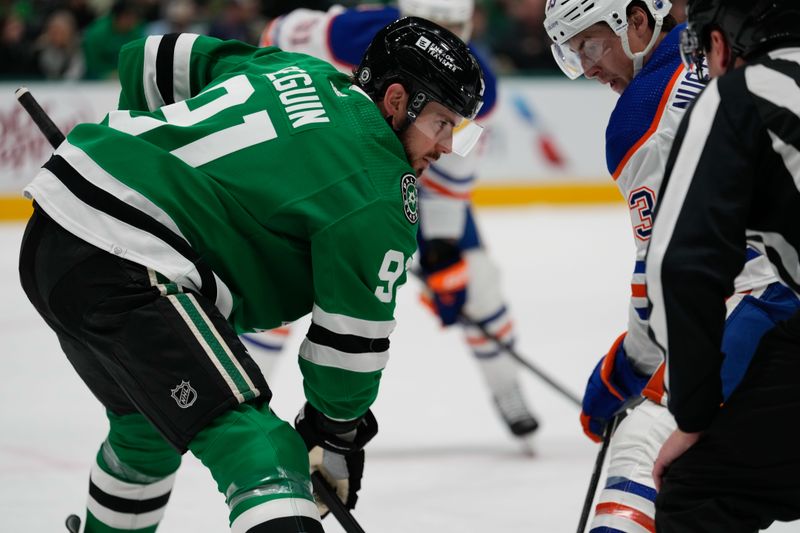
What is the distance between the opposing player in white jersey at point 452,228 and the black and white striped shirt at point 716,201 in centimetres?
222

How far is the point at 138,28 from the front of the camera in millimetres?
7859

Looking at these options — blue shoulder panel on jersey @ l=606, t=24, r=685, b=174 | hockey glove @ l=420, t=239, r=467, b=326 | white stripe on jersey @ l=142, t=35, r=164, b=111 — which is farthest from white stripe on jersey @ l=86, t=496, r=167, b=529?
hockey glove @ l=420, t=239, r=467, b=326

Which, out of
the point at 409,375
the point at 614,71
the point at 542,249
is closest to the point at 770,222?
the point at 614,71

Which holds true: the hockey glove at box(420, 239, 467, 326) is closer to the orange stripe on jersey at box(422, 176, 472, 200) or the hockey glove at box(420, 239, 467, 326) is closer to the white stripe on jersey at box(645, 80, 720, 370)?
the orange stripe on jersey at box(422, 176, 472, 200)

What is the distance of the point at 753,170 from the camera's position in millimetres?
1374

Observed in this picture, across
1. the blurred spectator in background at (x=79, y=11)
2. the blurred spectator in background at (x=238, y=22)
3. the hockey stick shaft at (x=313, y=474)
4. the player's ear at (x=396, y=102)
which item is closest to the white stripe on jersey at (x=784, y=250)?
the player's ear at (x=396, y=102)

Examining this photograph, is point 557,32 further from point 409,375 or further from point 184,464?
point 409,375

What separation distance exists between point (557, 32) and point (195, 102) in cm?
73

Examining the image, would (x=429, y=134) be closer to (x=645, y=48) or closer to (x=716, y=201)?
(x=645, y=48)

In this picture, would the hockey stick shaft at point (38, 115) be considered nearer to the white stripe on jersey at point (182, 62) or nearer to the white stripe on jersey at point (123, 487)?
the white stripe on jersey at point (182, 62)

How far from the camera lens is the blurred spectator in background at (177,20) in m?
7.91

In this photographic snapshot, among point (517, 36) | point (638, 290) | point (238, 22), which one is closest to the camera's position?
point (638, 290)

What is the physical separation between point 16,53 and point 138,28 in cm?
97

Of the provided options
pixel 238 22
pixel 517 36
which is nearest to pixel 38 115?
pixel 238 22
